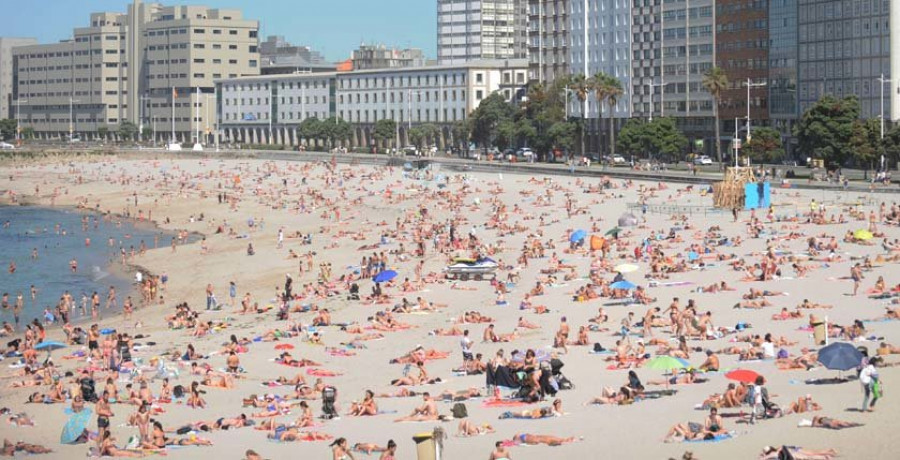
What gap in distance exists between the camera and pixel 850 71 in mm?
105750

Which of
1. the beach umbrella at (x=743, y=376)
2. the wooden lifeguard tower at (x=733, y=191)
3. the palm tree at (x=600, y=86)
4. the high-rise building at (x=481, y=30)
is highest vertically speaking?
the high-rise building at (x=481, y=30)

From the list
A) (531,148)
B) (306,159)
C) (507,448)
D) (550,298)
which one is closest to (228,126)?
(306,159)

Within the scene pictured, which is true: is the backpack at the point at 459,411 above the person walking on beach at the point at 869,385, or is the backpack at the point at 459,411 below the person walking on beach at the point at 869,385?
below

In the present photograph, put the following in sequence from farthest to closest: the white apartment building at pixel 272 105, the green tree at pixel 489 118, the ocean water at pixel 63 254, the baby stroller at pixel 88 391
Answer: the white apartment building at pixel 272 105 → the green tree at pixel 489 118 → the ocean water at pixel 63 254 → the baby stroller at pixel 88 391

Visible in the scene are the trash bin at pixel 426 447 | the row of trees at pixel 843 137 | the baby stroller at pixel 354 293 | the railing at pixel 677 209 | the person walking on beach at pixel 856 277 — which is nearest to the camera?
the trash bin at pixel 426 447

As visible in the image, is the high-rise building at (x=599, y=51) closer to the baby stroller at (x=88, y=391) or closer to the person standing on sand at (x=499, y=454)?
the baby stroller at (x=88, y=391)

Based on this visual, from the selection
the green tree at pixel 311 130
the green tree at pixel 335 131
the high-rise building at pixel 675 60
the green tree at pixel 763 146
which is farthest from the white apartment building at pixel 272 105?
the green tree at pixel 763 146

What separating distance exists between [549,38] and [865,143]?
60.0 meters

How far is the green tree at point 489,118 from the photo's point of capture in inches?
5349

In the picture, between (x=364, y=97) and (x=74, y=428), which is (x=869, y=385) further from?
(x=364, y=97)

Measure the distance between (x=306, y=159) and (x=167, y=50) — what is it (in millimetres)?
70941

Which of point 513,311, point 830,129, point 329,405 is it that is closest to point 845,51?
point 830,129

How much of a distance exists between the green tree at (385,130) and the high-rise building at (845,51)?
54225mm

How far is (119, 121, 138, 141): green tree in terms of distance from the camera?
193500 mm
